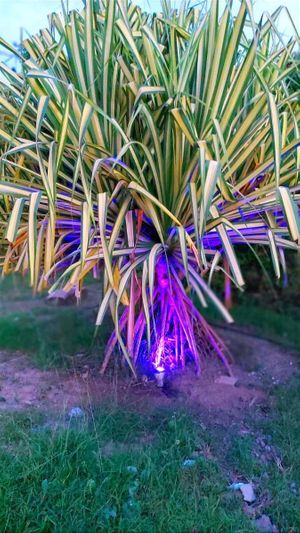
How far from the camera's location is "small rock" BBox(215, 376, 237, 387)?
360cm

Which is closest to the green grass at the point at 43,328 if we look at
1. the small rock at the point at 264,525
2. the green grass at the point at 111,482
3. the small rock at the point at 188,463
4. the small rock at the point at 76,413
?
the small rock at the point at 76,413

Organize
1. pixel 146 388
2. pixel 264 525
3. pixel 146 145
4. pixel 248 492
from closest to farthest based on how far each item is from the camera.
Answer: pixel 264 525, pixel 248 492, pixel 146 145, pixel 146 388

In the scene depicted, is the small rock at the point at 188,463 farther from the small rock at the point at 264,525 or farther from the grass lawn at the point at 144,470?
the small rock at the point at 264,525

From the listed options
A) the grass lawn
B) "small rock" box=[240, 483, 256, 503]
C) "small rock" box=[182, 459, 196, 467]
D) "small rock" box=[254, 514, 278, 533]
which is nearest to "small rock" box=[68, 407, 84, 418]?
the grass lawn

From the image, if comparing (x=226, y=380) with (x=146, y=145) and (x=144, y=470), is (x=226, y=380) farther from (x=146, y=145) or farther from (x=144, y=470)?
(x=146, y=145)

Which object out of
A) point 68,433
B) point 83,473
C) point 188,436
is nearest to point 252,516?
point 188,436

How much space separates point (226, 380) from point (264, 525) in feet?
4.47

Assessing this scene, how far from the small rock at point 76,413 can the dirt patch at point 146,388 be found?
2.2 inches

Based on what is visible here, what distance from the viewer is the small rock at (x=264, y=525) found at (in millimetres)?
2283

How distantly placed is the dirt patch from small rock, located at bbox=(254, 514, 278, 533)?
0.74 meters

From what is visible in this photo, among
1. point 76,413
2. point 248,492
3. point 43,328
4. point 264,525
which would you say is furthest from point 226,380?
point 43,328

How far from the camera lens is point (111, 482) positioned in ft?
7.87

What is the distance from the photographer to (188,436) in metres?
2.77

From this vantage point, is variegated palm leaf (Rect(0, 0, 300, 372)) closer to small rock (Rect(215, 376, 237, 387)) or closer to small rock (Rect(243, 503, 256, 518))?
small rock (Rect(215, 376, 237, 387))
